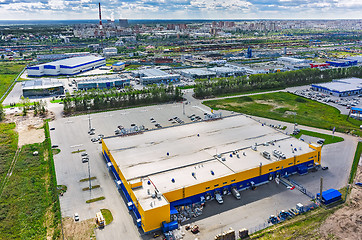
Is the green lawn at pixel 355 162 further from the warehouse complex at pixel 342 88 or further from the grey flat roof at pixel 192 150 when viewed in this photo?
the warehouse complex at pixel 342 88

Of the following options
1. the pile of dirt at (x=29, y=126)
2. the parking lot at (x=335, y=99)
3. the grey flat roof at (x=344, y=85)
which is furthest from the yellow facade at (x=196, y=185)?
the grey flat roof at (x=344, y=85)

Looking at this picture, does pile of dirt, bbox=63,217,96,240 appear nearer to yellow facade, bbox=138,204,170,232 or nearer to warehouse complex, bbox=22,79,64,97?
yellow facade, bbox=138,204,170,232

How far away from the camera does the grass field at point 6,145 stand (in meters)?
26.0

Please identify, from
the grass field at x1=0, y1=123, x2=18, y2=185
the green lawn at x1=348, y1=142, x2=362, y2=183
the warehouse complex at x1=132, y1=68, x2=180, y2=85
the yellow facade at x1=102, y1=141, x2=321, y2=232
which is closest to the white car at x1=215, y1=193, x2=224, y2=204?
the yellow facade at x1=102, y1=141, x2=321, y2=232

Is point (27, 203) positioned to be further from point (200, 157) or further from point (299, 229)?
point (299, 229)

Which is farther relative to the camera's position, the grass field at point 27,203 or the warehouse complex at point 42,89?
the warehouse complex at point 42,89

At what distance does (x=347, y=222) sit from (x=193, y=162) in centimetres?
1149

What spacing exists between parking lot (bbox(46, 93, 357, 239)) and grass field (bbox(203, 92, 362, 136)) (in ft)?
10.9

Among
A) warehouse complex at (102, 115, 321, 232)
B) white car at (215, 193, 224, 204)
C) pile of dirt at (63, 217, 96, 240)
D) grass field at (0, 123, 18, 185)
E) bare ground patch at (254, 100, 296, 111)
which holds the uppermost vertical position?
warehouse complex at (102, 115, 321, 232)

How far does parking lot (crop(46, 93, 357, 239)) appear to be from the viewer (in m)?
18.6

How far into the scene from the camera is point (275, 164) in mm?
23141

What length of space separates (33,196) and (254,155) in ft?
58.7

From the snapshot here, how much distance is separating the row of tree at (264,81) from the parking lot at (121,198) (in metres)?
15.7

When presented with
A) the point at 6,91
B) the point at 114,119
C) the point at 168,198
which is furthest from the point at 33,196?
the point at 6,91
